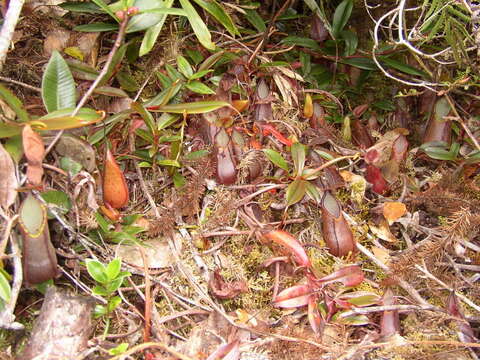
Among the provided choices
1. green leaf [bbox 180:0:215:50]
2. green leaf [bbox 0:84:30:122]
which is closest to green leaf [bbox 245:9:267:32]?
green leaf [bbox 180:0:215:50]

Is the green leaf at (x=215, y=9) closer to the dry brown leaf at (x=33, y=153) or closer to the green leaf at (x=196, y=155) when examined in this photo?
the green leaf at (x=196, y=155)

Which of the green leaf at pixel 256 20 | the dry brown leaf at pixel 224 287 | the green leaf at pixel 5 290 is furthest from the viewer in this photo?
the green leaf at pixel 256 20

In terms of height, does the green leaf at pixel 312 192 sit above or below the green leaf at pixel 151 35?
below

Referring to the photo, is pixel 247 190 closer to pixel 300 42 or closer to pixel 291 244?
pixel 291 244

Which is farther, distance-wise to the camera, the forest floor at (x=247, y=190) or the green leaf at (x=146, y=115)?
the green leaf at (x=146, y=115)

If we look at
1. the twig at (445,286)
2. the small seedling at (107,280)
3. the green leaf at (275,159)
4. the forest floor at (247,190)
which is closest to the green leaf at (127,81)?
the forest floor at (247,190)

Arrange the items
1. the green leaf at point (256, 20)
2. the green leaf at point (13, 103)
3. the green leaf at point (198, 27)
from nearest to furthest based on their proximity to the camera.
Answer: the green leaf at point (13, 103)
the green leaf at point (198, 27)
the green leaf at point (256, 20)

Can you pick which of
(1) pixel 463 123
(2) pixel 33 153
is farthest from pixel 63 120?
(1) pixel 463 123

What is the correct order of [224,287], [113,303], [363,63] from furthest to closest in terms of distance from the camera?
[363,63], [224,287], [113,303]
